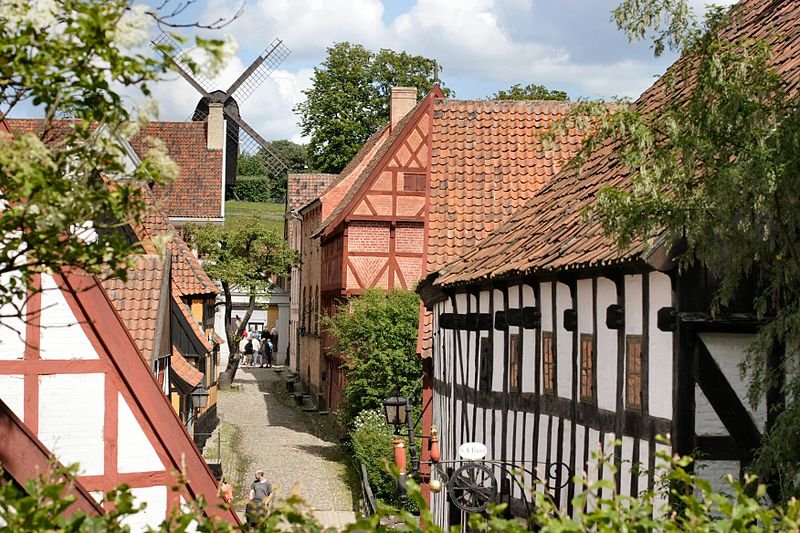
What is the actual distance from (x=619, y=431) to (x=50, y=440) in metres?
5.07

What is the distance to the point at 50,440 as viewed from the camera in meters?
9.09

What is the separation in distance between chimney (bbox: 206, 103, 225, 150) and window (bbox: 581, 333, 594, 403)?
33566 millimetres

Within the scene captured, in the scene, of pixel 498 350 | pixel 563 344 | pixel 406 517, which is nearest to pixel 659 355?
pixel 563 344

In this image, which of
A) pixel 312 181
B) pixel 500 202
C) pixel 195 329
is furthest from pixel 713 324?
pixel 312 181

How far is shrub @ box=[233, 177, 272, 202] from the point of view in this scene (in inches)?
4622

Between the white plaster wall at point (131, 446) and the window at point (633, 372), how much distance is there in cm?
425

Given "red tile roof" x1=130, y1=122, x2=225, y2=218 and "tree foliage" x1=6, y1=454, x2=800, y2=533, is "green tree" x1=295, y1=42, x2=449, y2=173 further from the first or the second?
"tree foliage" x1=6, y1=454, x2=800, y2=533

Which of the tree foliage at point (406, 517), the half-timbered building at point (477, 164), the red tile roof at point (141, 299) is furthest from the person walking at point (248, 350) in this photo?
the tree foliage at point (406, 517)

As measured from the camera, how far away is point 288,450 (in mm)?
30953

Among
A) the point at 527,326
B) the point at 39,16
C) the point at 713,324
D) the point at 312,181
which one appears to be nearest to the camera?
the point at 39,16

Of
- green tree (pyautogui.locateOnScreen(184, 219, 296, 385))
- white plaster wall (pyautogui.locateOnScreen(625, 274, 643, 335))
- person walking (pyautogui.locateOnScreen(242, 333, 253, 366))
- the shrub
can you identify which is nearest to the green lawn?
the shrub

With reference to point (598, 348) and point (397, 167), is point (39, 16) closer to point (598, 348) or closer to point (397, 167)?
point (598, 348)

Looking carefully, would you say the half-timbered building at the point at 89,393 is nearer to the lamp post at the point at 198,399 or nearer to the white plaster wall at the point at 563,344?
the white plaster wall at the point at 563,344

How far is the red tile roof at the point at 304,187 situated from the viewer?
180ft
